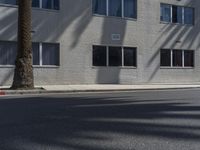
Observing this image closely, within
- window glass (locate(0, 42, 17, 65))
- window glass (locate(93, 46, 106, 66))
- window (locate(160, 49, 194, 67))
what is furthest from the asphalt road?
window (locate(160, 49, 194, 67))

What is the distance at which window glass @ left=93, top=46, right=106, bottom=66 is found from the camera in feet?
102

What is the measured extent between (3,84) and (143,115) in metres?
16.1

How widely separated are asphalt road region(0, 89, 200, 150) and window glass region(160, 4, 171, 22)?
21.6 m

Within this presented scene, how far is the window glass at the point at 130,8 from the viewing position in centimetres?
3291

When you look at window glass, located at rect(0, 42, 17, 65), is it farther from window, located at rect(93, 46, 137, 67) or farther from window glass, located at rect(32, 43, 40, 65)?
window, located at rect(93, 46, 137, 67)

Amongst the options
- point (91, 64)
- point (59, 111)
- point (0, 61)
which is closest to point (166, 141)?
point (59, 111)

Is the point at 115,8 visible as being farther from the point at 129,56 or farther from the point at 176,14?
the point at 176,14

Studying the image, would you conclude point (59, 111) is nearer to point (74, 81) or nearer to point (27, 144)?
point (27, 144)

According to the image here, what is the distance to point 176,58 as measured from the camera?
36.2 m

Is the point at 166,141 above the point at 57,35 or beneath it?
beneath

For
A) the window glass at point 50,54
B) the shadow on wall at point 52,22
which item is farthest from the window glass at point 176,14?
the window glass at point 50,54

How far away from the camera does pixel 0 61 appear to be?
2709 centimetres

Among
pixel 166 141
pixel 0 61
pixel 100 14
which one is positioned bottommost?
pixel 166 141

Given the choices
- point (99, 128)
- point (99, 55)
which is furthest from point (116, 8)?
point (99, 128)
